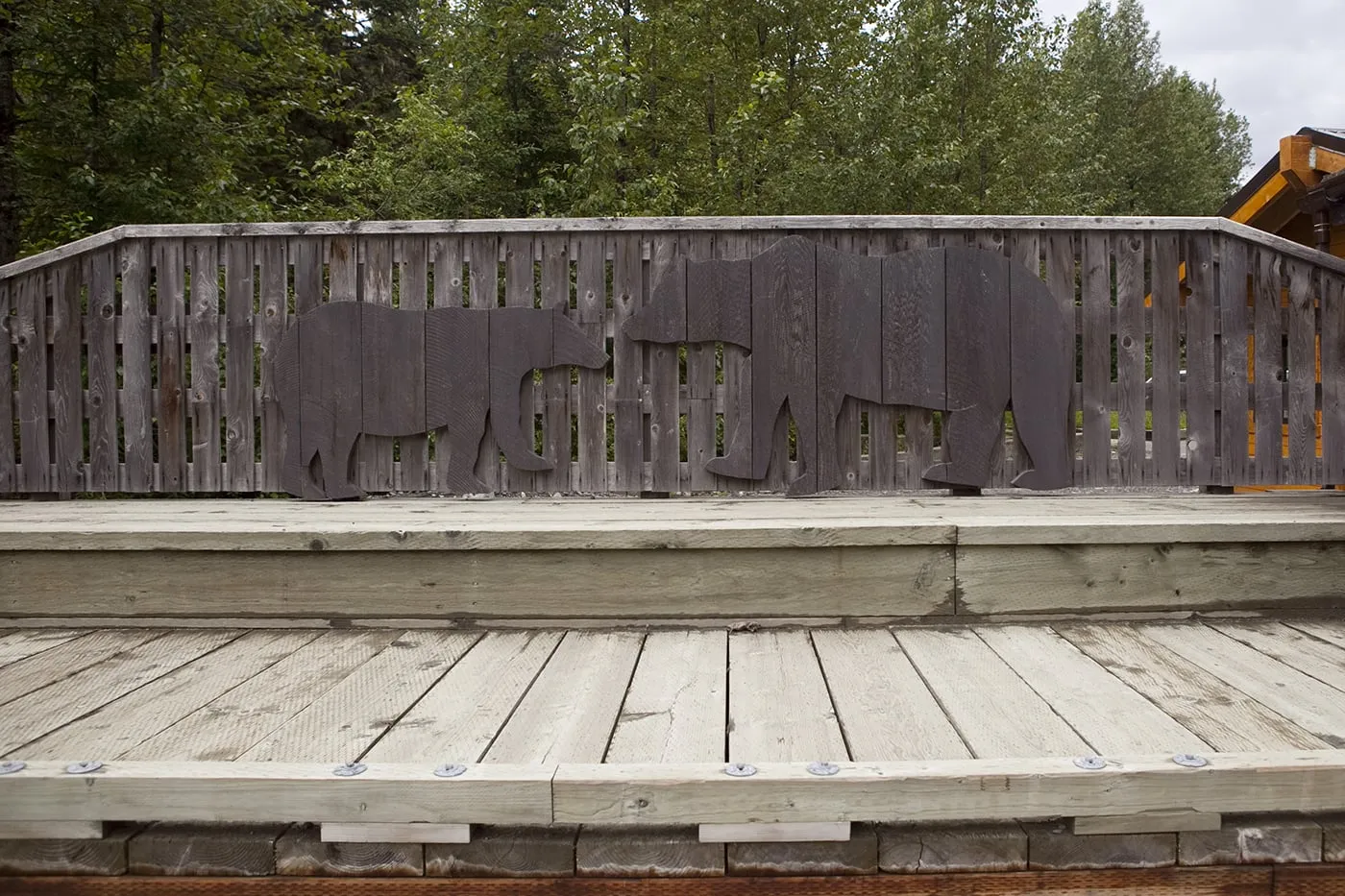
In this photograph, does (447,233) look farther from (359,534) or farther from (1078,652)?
(1078,652)

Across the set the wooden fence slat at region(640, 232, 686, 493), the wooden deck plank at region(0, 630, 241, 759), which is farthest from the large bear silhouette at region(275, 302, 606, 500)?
the wooden deck plank at region(0, 630, 241, 759)

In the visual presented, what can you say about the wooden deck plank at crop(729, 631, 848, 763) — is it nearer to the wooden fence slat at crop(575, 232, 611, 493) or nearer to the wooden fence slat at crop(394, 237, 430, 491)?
the wooden fence slat at crop(575, 232, 611, 493)

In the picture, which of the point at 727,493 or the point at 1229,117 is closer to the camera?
the point at 727,493

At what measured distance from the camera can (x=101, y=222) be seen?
8.28 meters

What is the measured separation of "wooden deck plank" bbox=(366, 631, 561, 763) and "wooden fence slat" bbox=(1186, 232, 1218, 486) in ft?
9.19

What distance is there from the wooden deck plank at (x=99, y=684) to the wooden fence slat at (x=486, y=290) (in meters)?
1.26

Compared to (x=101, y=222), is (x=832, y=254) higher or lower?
lower

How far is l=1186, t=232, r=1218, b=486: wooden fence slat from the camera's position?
3.80 metres

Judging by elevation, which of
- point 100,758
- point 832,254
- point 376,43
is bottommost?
point 100,758

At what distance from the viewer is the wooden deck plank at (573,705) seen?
1888mm

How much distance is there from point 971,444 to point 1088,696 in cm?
175

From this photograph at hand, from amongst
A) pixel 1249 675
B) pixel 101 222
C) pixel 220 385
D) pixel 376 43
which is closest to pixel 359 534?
pixel 220 385

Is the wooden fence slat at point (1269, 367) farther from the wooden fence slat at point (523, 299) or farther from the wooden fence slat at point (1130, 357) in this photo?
the wooden fence slat at point (523, 299)

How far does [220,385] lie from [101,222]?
564 centimetres
